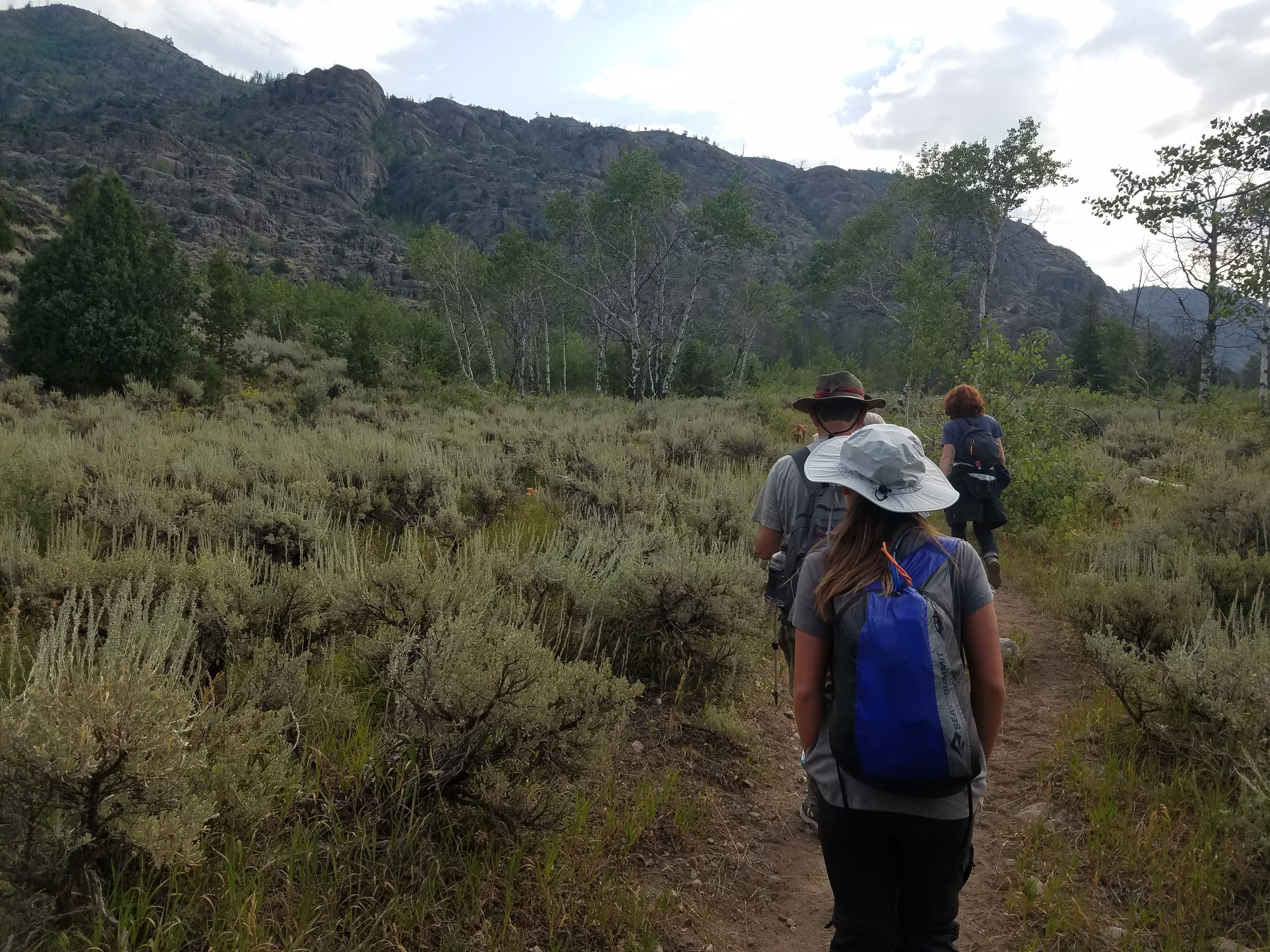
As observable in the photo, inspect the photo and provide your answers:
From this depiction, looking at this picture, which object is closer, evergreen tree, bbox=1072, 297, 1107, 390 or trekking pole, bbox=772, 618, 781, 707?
trekking pole, bbox=772, 618, 781, 707

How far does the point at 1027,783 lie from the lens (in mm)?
3766

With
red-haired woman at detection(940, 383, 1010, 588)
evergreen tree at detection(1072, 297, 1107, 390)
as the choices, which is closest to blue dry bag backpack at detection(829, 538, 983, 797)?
red-haired woman at detection(940, 383, 1010, 588)

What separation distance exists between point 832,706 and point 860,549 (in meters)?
0.45

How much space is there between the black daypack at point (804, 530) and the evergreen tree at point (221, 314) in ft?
69.5

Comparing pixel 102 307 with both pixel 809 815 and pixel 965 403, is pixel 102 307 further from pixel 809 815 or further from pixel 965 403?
pixel 809 815

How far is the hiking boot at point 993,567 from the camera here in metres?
5.93

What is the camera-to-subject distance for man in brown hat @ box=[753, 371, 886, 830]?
323cm

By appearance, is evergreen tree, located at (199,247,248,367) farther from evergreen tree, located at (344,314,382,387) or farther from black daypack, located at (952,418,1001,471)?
black daypack, located at (952,418,1001,471)

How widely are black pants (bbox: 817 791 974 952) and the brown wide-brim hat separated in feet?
6.65

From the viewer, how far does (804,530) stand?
3256 millimetres

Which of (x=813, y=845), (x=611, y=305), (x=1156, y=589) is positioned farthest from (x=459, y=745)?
(x=611, y=305)

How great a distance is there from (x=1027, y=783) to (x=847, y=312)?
96.2 metres

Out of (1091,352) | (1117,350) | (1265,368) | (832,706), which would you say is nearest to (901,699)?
(832,706)

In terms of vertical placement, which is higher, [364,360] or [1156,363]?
[1156,363]
